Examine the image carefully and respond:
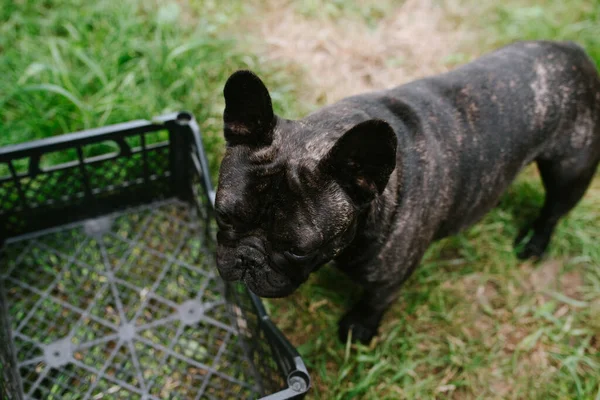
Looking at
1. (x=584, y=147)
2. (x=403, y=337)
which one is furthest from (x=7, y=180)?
(x=584, y=147)

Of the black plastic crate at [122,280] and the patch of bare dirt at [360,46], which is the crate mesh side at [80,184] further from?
the patch of bare dirt at [360,46]

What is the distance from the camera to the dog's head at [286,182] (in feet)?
7.05

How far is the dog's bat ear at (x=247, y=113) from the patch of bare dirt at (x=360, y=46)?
2.11m

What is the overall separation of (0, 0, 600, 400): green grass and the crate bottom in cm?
41

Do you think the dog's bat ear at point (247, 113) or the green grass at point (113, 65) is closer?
the dog's bat ear at point (247, 113)

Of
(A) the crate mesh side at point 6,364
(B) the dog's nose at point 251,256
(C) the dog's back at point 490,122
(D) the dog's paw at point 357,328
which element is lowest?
(D) the dog's paw at point 357,328

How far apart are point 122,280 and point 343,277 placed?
1.23m

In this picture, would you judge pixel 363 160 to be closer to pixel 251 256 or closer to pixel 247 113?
pixel 247 113

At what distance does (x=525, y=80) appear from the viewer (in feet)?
9.54

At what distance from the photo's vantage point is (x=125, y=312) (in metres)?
3.19

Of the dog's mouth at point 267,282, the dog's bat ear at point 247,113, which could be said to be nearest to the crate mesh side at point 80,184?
the dog's bat ear at point 247,113

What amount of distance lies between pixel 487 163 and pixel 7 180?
7.82ft

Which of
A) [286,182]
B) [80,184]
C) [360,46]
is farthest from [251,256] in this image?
[360,46]

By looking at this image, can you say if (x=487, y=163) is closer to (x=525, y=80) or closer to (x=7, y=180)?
(x=525, y=80)
